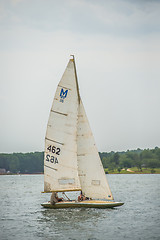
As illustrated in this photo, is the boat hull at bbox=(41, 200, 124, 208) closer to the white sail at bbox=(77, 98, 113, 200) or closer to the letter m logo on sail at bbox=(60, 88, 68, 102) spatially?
the white sail at bbox=(77, 98, 113, 200)

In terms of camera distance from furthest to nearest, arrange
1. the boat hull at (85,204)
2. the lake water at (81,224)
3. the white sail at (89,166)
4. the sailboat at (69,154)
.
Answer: the white sail at (89,166) < the sailboat at (69,154) < the boat hull at (85,204) < the lake water at (81,224)

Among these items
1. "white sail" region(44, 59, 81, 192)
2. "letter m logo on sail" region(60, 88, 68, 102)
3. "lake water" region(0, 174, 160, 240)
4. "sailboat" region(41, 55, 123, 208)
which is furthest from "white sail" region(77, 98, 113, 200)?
"letter m logo on sail" region(60, 88, 68, 102)

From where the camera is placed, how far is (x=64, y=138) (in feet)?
134

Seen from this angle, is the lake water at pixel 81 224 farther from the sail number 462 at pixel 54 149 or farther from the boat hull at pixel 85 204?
the sail number 462 at pixel 54 149

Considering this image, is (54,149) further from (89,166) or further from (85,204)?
(85,204)

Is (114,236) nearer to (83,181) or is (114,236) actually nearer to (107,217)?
(107,217)

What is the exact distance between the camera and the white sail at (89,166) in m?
40.9

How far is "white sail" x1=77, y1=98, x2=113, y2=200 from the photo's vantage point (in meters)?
40.9

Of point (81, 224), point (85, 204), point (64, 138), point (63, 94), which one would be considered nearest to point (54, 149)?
point (64, 138)

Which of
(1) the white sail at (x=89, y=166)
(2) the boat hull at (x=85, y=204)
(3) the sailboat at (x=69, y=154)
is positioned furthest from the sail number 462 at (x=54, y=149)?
(2) the boat hull at (x=85, y=204)

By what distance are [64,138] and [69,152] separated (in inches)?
61.5

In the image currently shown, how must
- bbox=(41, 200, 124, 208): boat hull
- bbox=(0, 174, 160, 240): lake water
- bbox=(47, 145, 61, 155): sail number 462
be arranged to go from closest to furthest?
bbox=(0, 174, 160, 240): lake water
bbox=(41, 200, 124, 208): boat hull
bbox=(47, 145, 61, 155): sail number 462

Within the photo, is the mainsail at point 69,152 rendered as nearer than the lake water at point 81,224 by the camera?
No

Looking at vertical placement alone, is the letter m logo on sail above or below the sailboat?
above
